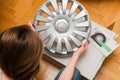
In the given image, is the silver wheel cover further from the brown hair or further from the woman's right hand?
the brown hair

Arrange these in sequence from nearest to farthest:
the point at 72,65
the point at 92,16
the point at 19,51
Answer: the point at 19,51
the point at 72,65
the point at 92,16

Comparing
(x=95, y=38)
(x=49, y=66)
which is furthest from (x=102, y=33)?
(x=49, y=66)

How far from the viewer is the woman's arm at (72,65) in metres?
1.22

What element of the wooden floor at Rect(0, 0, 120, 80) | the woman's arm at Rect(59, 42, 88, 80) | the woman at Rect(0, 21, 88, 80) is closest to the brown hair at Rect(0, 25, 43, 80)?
the woman at Rect(0, 21, 88, 80)

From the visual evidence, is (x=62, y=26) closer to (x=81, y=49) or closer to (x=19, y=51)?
(x=81, y=49)

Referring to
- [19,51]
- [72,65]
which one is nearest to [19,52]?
[19,51]

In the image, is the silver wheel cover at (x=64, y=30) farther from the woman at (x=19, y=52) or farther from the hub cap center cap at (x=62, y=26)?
the woman at (x=19, y=52)

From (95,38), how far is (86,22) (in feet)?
0.38

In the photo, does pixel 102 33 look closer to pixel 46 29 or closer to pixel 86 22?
pixel 86 22

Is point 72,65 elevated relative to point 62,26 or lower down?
lower down

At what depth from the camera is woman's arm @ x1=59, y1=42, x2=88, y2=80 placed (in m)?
1.22

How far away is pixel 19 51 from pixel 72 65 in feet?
1.56

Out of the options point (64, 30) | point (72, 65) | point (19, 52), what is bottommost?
point (72, 65)

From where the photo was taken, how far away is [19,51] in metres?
0.84
